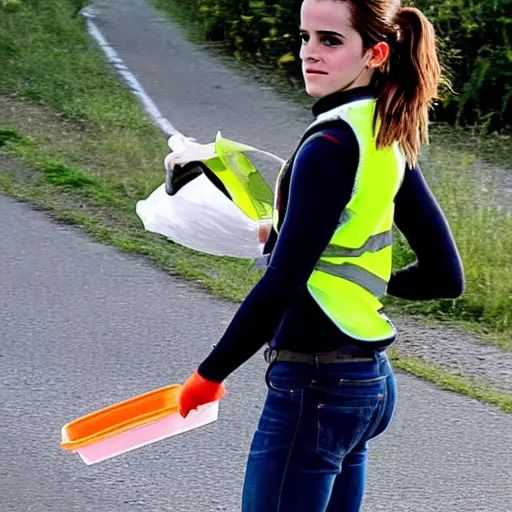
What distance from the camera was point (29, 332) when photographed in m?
5.80

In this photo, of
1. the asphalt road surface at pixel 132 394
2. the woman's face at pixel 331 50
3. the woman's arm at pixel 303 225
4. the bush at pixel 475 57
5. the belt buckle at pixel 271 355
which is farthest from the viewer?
the bush at pixel 475 57

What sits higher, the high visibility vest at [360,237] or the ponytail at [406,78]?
the ponytail at [406,78]

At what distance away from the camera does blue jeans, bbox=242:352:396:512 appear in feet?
8.46

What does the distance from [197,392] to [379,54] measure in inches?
31.8

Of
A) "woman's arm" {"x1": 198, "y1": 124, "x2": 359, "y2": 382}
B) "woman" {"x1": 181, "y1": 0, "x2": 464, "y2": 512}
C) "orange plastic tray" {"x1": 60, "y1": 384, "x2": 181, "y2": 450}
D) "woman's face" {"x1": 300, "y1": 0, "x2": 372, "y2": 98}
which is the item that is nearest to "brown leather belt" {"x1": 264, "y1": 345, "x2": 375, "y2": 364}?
"woman" {"x1": 181, "y1": 0, "x2": 464, "y2": 512}

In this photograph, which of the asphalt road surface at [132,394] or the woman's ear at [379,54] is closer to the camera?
the woman's ear at [379,54]

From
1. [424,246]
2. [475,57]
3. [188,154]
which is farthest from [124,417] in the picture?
[475,57]

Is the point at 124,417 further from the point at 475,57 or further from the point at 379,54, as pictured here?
the point at 475,57

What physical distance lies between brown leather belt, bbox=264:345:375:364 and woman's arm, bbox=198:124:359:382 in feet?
0.52

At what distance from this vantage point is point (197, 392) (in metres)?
2.52

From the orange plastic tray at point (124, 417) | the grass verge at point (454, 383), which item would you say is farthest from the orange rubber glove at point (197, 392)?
the grass verge at point (454, 383)

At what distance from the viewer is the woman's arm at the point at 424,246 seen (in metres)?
2.71

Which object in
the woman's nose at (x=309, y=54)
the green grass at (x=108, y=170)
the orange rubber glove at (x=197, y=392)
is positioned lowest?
the green grass at (x=108, y=170)

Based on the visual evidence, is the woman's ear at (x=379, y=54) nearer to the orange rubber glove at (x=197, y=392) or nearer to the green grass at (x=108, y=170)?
the orange rubber glove at (x=197, y=392)
